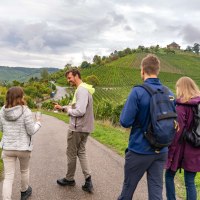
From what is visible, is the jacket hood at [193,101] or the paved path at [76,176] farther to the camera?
the paved path at [76,176]

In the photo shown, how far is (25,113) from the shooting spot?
17.2 feet

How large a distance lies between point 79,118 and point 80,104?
27 centimetres

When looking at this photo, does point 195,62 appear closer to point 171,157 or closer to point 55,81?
point 55,81

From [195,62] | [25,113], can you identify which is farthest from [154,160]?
[195,62]

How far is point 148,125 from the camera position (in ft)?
14.1

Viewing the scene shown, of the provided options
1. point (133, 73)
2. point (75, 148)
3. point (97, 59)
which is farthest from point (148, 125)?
point (97, 59)

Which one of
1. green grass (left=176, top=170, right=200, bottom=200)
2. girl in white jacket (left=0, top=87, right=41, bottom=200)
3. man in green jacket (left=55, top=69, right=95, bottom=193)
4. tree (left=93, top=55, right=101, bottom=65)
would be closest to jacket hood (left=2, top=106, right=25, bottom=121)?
girl in white jacket (left=0, top=87, right=41, bottom=200)

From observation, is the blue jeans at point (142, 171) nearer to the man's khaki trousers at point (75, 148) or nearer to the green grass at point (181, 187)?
the man's khaki trousers at point (75, 148)

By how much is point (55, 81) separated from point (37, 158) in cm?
14169

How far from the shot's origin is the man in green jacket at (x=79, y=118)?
5957 millimetres

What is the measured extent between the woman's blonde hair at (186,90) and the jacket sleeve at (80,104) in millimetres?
1543

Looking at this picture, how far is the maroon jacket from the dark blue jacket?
2.65 feet

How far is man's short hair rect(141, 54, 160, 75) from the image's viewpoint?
438cm

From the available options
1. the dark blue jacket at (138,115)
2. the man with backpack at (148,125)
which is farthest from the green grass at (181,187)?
the dark blue jacket at (138,115)
